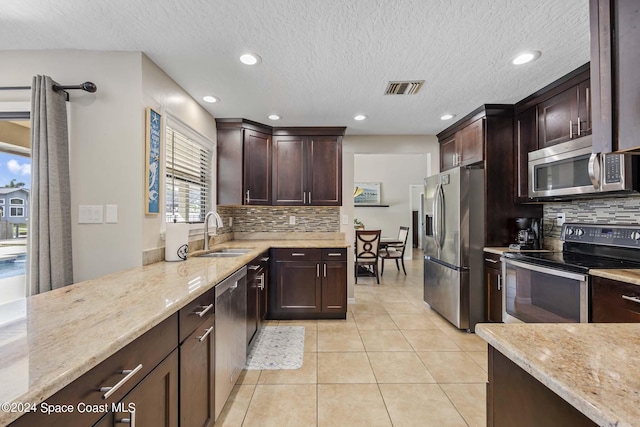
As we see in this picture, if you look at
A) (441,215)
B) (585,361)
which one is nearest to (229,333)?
(585,361)

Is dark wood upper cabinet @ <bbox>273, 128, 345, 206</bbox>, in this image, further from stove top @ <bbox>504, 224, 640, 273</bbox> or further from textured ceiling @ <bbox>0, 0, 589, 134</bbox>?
stove top @ <bbox>504, 224, 640, 273</bbox>

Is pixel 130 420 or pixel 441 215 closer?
pixel 130 420

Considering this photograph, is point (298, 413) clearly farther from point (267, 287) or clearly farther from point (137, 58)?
point (137, 58)

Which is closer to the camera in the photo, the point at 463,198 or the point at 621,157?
the point at 621,157

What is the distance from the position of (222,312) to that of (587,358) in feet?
5.38

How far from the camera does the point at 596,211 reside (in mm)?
2518

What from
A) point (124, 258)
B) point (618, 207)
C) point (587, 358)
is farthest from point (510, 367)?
point (618, 207)

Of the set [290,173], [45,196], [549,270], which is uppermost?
[290,173]

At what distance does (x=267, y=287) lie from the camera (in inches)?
Answer: 128

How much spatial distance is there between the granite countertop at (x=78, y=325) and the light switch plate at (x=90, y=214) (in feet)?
1.72

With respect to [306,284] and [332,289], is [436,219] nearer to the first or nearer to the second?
[332,289]

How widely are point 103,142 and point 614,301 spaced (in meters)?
3.38

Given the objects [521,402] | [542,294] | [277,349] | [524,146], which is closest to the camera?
[521,402]

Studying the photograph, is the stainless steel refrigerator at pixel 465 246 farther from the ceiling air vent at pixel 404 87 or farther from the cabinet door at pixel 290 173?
the cabinet door at pixel 290 173
